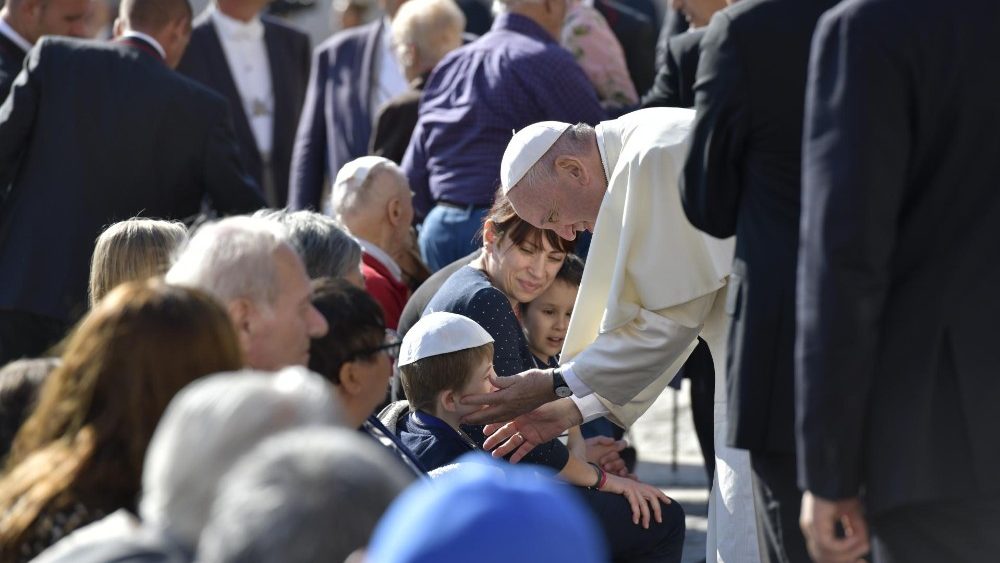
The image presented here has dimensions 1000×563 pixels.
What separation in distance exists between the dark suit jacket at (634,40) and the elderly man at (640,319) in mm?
3964

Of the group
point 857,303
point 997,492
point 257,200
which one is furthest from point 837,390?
point 257,200

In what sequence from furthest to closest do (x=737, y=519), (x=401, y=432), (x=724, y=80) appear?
(x=401, y=432), (x=737, y=519), (x=724, y=80)

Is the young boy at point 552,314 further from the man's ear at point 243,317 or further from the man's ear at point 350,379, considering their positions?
the man's ear at point 243,317

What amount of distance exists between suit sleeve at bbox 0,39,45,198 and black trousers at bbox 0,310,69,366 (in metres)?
0.55

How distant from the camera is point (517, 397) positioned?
423 cm

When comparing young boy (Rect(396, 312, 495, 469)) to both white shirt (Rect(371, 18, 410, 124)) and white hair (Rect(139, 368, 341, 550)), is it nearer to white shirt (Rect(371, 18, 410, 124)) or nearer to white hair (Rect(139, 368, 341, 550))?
white hair (Rect(139, 368, 341, 550))

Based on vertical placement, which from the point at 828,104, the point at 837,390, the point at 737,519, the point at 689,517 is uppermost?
the point at 828,104

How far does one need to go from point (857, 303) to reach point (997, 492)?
0.41m

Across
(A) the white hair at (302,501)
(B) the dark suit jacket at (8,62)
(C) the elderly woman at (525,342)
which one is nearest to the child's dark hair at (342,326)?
(C) the elderly woman at (525,342)

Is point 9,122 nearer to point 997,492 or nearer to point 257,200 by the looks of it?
point 257,200

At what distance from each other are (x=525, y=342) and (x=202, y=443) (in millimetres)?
2683

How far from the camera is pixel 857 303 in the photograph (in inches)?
111

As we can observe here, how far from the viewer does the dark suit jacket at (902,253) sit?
2830 mm

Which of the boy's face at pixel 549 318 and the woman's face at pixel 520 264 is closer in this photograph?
the woman's face at pixel 520 264
